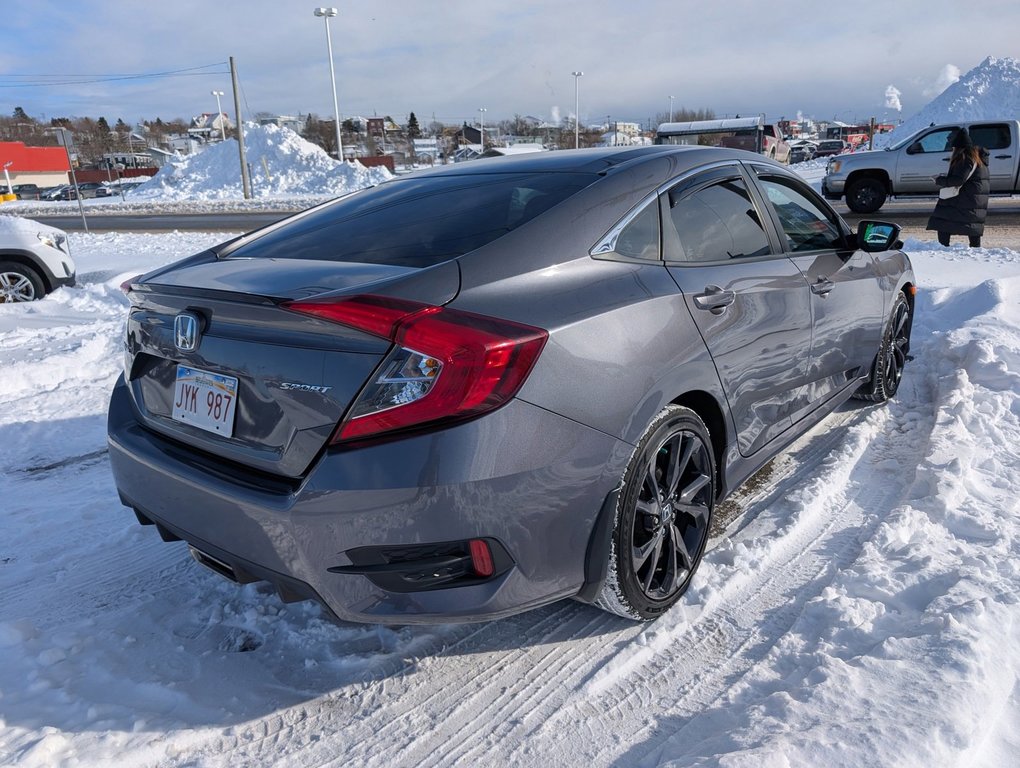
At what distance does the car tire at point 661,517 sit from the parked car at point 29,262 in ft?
29.4

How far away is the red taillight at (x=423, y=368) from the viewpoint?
6.37 ft

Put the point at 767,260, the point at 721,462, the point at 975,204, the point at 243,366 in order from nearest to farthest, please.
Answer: the point at 243,366 → the point at 721,462 → the point at 767,260 → the point at 975,204

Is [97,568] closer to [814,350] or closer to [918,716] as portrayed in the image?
[918,716]

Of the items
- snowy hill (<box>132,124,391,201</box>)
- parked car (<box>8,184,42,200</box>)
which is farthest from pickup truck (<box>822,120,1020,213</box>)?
parked car (<box>8,184,42,200</box>)

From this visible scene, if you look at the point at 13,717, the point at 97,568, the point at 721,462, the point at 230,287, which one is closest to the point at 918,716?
the point at 721,462

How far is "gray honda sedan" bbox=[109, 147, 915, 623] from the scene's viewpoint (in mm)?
1976

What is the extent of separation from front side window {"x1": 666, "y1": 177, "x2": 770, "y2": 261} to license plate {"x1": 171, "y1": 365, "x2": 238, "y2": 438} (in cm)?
156

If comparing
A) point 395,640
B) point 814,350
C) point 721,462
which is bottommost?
point 395,640

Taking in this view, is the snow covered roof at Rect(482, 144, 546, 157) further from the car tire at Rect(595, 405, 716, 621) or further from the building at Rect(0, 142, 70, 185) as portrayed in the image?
the building at Rect(0, 142, 70, 185)

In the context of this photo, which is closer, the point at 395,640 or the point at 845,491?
the point at 395,640

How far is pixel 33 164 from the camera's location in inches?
2534

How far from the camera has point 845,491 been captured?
3.58m

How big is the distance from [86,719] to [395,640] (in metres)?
0.95

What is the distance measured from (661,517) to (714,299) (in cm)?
82
